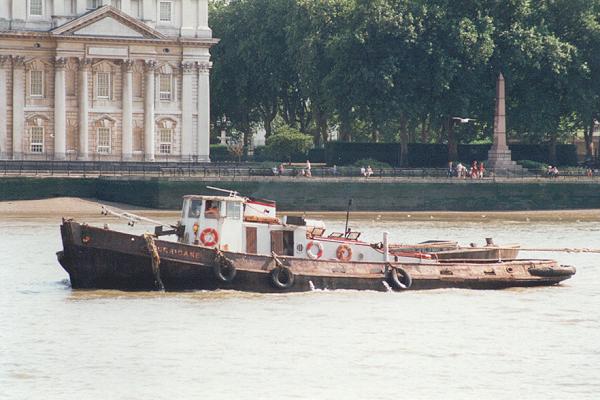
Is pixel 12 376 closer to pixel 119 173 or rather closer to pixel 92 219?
pixel 92 219

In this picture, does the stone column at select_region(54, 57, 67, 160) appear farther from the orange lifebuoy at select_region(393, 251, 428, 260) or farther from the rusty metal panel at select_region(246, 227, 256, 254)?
the rusty metal panel at select_region(246, 227, 256, 254)

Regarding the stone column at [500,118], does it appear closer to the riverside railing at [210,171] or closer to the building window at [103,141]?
the riverside railing at [210,171]

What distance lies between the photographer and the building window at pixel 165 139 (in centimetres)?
12275

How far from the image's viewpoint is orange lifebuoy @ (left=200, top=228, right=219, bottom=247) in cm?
5628

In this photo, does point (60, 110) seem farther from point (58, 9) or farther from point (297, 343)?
point (297, 343)

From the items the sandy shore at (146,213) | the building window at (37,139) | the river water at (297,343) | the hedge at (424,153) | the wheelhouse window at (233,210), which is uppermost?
the building window at (37,139)

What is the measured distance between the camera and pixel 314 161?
12838 cm

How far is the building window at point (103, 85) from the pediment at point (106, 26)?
3424mm

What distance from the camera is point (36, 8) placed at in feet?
388

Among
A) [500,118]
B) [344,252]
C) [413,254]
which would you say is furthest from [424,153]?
[344,252]

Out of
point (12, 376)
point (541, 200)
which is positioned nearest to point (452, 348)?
point (12, 376)

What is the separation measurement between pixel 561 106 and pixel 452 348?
239 feet

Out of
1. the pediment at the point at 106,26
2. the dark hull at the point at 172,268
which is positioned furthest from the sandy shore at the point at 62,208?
the dark hull at the point at 172,268

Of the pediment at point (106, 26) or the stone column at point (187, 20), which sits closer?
the pediment at point (106, 26)
